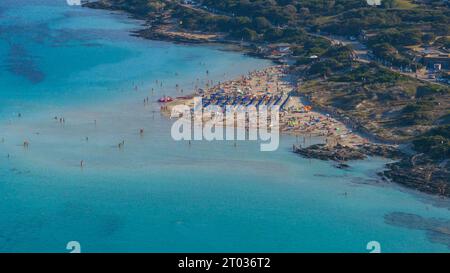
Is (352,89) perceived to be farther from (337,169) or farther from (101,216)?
(101,216)

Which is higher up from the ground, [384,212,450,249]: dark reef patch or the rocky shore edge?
the rocky shore edge

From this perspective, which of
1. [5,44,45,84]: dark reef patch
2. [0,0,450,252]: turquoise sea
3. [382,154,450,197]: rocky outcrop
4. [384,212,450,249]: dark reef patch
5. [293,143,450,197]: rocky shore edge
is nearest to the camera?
[0,0,450,252]: turquoise sea

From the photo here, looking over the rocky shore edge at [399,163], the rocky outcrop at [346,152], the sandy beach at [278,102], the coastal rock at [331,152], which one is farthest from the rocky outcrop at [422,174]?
the sandy beach at [278,102]

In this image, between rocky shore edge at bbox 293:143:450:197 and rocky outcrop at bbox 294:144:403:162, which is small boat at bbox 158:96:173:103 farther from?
rocky outcrop at bbox 294:144:403:162

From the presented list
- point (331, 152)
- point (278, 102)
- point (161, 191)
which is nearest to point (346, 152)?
point (331, 152)

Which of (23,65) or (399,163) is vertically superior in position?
(23,65)

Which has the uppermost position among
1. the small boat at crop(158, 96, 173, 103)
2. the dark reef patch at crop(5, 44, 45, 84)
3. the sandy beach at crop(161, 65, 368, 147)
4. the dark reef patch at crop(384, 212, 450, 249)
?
the dark reef patch at crop(5, 44, 45, 84)

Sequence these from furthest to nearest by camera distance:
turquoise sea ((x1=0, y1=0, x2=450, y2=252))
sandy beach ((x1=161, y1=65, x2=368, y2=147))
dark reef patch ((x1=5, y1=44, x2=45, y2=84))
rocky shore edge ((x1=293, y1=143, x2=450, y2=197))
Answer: dark reef patch ((x1=5, y1=44, x2=45, y2=84)) → sandy beach ((x1=161, y1=65, x2=368, y2=147)) → rocky shore edge ((x1=293, y1=143, x2=450, y2=197)) → turquoise sea ((x1=0, y1=0, x2=450, y2=252))

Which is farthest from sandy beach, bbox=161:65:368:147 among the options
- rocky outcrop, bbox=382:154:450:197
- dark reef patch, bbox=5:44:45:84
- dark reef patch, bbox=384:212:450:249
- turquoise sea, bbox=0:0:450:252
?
dark reef patch, bbox=5:44:45:84

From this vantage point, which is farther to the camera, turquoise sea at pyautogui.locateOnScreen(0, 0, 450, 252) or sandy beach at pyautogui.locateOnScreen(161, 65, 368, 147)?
sandy beach at pyautogui.locateOnScreen(161, 65, 368, 147)

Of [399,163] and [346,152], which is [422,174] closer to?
[399,163]
